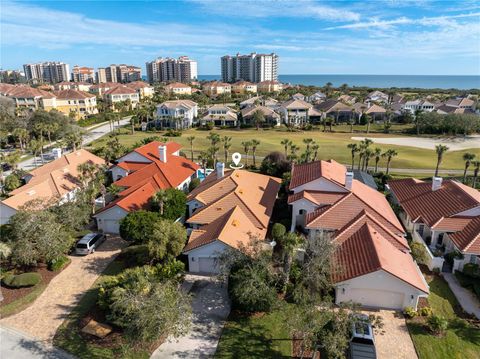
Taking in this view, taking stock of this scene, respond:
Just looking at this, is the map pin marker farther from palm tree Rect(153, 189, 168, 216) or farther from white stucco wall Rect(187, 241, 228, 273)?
white stucco wall Rect(187, 241, 228, 273)

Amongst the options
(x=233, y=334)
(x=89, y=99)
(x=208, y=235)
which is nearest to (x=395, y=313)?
(x=233, y=334)

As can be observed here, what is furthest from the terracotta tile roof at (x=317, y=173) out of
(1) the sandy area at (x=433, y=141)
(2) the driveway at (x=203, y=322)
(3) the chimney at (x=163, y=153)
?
(1) the sandy area at (x=433, y=141)

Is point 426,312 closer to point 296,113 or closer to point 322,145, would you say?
point 322,145

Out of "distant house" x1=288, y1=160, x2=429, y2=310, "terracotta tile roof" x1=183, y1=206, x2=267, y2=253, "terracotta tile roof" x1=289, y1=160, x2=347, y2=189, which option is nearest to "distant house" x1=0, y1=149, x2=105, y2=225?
"terracotta tile roof" x1=183, y1=206, x2=267, y2=253

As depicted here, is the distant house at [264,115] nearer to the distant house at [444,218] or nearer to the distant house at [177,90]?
the distant house at [444,218]

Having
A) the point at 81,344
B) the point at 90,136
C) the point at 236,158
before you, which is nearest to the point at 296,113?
the point at 90,136
